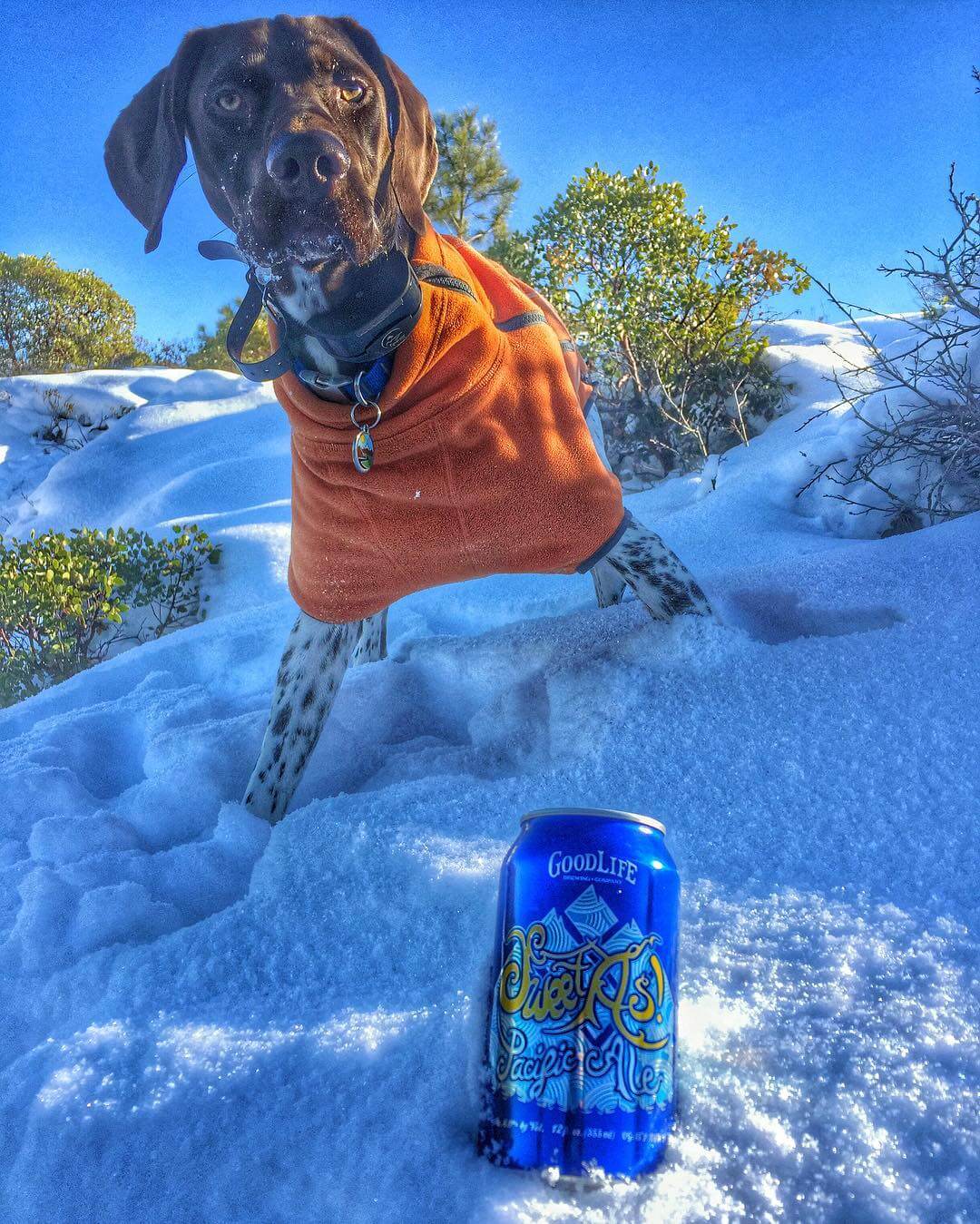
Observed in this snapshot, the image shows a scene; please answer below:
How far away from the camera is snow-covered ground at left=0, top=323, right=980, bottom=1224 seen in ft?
2.50

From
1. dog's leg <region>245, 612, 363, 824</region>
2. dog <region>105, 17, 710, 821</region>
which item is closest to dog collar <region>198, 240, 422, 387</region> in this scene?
dog <region>105, 17, 710, 821</region>

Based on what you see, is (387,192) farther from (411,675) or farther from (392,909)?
(392,909)

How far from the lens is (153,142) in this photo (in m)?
1.55

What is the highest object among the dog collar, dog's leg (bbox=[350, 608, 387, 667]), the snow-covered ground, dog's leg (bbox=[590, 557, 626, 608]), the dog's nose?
the dog's nose

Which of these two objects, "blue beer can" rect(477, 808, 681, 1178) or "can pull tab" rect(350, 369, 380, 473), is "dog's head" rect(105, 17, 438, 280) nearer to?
"can pull tab" rect(350, 369, 380, 473)

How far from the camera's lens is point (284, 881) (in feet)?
4.06

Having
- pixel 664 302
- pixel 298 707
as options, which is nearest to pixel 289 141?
pixel 298 707

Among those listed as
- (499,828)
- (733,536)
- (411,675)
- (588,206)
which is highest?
(588,206)

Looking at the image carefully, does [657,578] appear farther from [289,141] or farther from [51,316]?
[51,316]

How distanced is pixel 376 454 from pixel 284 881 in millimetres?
776

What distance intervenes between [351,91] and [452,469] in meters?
0.71

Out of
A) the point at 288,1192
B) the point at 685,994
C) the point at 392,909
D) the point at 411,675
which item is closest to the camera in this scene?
the point at 288,1192

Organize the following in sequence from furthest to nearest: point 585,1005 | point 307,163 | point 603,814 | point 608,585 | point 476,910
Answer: point 608,585, point 307,163, point 476,910, point 603,814, point 585,1005

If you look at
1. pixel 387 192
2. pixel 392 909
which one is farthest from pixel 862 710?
pixel 387 192
